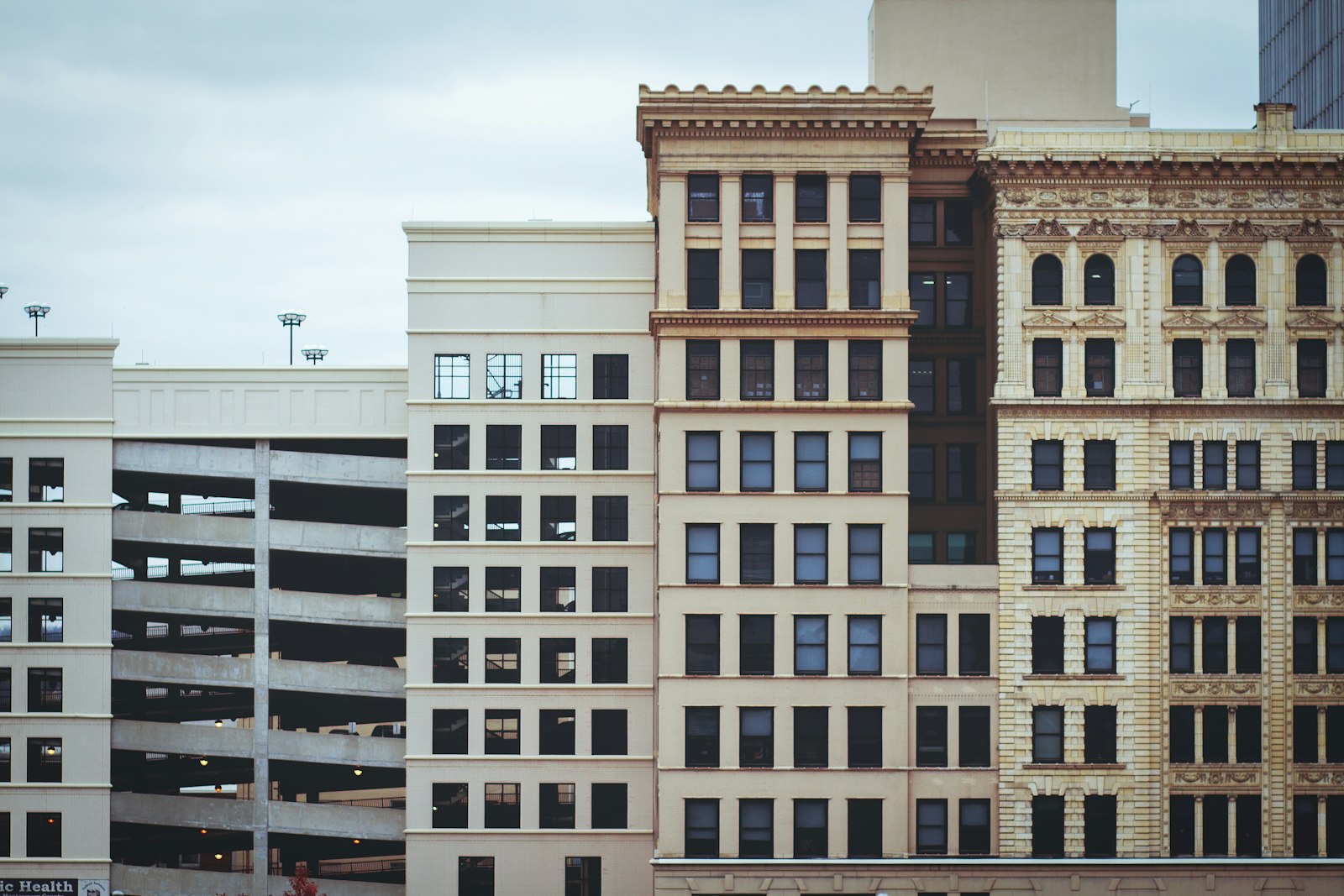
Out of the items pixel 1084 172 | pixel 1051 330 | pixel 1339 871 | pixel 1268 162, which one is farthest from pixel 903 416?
pixel 1339 871

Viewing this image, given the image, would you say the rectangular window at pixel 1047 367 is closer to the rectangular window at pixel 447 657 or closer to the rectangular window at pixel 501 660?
the rectangular window at pixel 501 660

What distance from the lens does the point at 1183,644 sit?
226 ft

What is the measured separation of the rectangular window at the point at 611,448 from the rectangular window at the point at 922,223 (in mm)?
14639

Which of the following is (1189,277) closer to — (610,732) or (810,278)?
(810,278)

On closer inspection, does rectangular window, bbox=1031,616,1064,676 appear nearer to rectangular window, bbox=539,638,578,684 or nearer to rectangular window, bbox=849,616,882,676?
rectangular window, bbox=849,616,882,676

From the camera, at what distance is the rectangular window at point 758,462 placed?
68.8m

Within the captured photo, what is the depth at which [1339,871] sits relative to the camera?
68.3m

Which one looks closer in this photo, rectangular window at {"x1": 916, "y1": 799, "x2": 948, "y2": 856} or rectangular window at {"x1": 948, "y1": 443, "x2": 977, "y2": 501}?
rectangular window at {"x1": 916, "y1": 799, "x2": 948, "y2": 856}

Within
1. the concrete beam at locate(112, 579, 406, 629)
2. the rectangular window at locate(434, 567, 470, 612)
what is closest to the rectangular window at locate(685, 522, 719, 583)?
the rectangular window at locate(434, 567, 470, 612)

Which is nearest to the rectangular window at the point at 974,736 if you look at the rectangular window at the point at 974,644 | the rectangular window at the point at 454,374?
the rectangular window at the point at 974,644

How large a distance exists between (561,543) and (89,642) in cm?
2155

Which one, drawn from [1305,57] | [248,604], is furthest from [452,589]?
[1305,57]

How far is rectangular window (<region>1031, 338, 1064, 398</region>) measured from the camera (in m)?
69.0

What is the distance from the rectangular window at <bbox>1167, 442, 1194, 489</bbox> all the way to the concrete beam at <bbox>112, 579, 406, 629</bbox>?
110 feet
